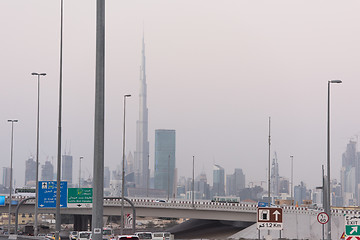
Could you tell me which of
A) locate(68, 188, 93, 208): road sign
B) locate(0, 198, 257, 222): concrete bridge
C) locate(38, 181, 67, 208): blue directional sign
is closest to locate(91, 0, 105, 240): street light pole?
locate(38, 181, 67, 208): blue directional sign

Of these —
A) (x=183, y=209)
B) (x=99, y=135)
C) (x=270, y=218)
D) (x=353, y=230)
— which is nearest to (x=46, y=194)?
(x=270, y=218)

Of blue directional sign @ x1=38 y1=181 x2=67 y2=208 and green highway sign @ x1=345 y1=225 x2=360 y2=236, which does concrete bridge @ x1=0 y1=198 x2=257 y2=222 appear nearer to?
blue directional sign @ x1=38 y1=181 x2=67 y2=208

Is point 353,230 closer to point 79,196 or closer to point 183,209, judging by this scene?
point 79,196

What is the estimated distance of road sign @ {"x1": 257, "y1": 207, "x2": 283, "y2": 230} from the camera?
3005 centimetres

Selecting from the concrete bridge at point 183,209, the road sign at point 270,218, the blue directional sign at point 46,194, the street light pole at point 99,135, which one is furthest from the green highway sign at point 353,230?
the concrete bridge at point 183,209

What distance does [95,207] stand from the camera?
17484 mm

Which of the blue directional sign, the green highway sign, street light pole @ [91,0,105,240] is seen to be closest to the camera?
street light pole @ [91,0,105,240]

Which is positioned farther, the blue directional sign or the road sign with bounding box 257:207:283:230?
the blue directional sign

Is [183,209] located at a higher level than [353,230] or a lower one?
lower

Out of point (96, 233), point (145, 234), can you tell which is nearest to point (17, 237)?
point (145, 234)

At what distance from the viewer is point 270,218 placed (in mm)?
30297

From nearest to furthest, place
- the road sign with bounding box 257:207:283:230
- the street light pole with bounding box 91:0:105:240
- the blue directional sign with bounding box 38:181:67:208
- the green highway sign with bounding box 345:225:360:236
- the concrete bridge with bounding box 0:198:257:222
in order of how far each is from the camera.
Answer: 1. the street light pole with bounding box 91:0:105:240
2. the green highway sign with bounding box 345:225:360:236
3. the road sign with bounding box 257:207:283:230
4. the blue directional sign with bounding box 38:181:67:208
5. the concrete bridge with bounding box 0:198:257:222

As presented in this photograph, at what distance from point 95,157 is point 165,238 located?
51.4 m

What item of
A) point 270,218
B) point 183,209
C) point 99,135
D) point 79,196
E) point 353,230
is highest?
point 99,135
